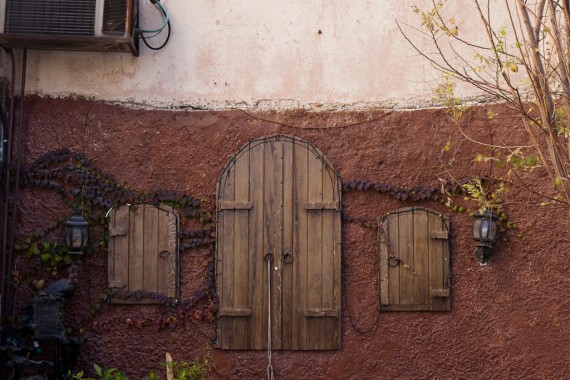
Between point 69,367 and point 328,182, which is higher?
point 328,182

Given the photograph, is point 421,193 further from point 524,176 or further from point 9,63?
point 9,63

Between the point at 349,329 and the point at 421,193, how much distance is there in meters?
1.35

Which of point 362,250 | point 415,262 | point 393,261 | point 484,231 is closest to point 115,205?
point 362,250

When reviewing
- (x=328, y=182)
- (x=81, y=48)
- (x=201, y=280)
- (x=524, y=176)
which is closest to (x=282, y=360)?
(x=201, y=280)

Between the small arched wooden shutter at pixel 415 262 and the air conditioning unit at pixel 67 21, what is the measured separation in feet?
9.37

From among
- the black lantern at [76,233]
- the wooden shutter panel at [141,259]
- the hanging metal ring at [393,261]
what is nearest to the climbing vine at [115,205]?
the wooden shutter panel at [141,259]

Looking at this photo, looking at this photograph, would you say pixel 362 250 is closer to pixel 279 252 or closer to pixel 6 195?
pixel 279 252

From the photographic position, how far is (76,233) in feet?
25.1

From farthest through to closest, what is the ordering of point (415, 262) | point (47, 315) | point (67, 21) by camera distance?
point (415, 262) < point (67, 21) < point (47, 315)

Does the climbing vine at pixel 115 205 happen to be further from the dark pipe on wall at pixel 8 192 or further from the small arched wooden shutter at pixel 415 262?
the small arched wooden shutter at pixel 415 262

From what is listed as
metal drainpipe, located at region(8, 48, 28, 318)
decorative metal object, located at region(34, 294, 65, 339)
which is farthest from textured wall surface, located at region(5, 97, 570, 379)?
decorative metal object, located at region(34, 294, 65, 339)

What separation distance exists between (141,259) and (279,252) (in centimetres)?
121

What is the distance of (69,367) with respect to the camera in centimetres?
754

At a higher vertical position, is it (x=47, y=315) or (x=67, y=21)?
(x=67, y=21)
